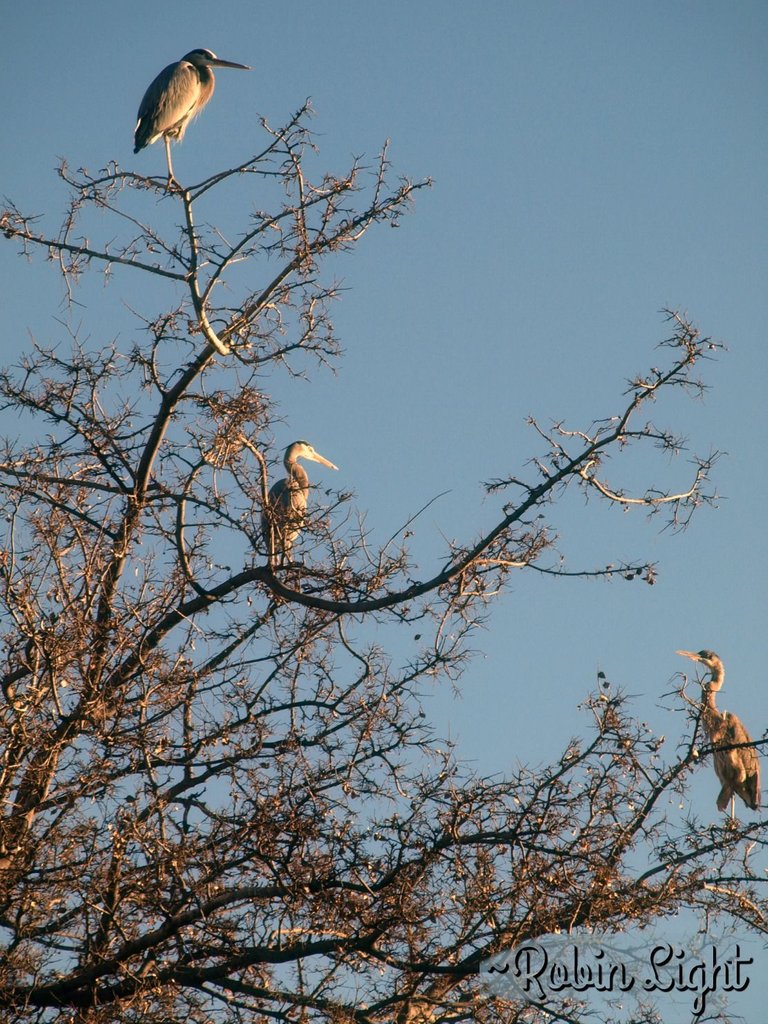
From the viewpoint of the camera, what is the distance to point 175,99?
38.2ft

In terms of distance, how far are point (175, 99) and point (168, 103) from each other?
117 mm

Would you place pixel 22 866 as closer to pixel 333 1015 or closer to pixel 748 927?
pixel 333 1015

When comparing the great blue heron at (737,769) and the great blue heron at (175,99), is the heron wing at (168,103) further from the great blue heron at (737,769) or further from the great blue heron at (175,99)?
the great blue heron at (737,769)

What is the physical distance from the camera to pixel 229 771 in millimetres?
6320

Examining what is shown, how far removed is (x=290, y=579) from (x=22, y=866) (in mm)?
2081

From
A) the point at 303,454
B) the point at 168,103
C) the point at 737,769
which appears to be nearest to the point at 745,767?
the point at 737,769

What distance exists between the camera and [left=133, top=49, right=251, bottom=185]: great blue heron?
11.5 meters

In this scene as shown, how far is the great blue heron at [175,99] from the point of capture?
1150cm

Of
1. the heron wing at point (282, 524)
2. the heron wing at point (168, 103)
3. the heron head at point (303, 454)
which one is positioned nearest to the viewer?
the heron wing at point (282, 524)

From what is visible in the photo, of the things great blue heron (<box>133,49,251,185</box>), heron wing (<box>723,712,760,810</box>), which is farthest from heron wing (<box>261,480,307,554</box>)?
heron wing (<box>723,712,760,810</box>)

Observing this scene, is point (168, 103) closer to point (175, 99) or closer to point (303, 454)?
point (175, 99)

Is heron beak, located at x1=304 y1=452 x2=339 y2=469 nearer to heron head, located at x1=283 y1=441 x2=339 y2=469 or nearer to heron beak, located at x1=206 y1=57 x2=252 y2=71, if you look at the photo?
heron head, located at x1=283 y1=441 x2=339 y2=469

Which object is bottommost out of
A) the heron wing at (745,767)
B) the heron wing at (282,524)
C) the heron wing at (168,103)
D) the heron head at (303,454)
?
the heron wing at (282,524)

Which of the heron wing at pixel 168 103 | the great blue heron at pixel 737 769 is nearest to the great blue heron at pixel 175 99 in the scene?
the heron wing at pixel 168 103
